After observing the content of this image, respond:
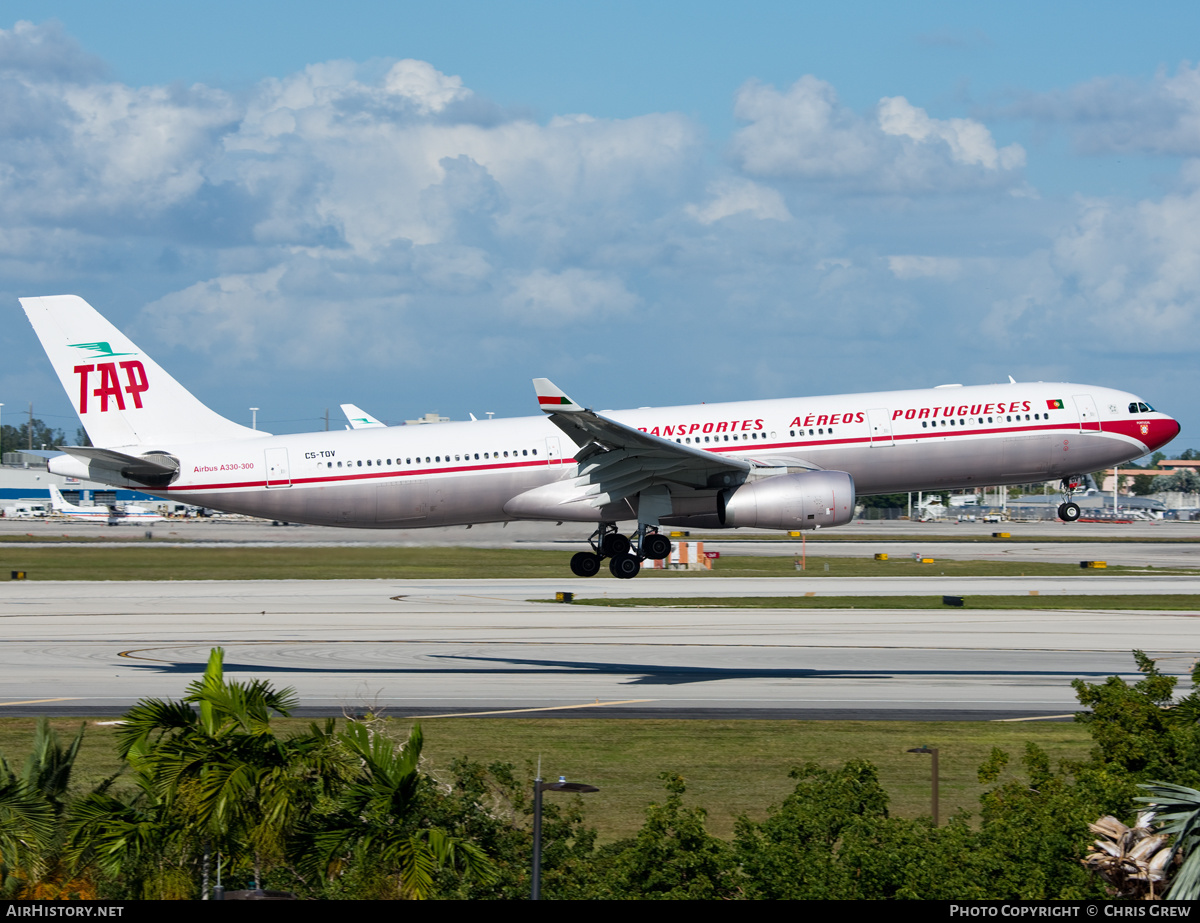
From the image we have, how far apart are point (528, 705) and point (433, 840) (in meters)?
17.2

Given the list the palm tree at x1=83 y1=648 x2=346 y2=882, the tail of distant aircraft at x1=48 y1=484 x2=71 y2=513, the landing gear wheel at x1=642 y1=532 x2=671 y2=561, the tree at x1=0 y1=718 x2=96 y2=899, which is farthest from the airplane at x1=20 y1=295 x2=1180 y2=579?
the tail of distant aircraft at x1=48 y1=484 x2=71 y2=513

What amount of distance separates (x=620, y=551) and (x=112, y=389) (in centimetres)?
1790

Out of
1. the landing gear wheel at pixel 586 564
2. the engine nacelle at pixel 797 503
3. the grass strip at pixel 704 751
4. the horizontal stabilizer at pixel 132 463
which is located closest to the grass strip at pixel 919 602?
the landing gear wheel at pixel 586 564

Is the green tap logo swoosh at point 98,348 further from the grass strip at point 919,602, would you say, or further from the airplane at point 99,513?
the airplane at point 99,513

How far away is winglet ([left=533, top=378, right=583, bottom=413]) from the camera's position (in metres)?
35.0

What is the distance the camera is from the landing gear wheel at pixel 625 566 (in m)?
41.3

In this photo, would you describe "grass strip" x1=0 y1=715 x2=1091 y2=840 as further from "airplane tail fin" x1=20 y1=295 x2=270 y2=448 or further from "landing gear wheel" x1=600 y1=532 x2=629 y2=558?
"airplane tail fin" x1=20 y1=295 x2=270 y2=448

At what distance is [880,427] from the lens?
40875mm

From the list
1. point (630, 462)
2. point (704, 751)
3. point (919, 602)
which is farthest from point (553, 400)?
point (919, 602)

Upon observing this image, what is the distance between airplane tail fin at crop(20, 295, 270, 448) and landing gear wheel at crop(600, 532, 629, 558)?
11988mm

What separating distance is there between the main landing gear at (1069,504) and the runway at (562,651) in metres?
4.79

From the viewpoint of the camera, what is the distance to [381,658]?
42.3 metres

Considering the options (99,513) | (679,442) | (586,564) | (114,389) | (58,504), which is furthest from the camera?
(58,504)

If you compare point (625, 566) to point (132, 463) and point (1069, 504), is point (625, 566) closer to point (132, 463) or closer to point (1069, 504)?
point (1069, 504)
